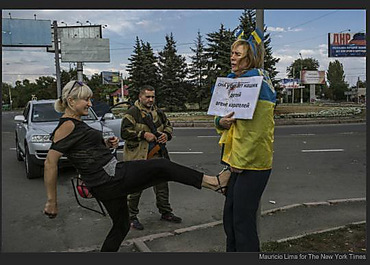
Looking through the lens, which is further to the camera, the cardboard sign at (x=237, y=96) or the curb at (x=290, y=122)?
the curb at (x=290, y=122)

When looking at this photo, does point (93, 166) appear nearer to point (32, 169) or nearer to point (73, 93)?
point (73, 93)

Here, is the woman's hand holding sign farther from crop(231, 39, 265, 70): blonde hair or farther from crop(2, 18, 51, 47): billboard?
crop(2, 18, 51, 47): billboard

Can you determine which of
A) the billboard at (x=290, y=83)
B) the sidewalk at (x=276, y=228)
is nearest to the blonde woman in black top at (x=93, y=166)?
the sidewalk at (x=276, y=228)

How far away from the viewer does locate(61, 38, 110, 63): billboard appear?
32.1m

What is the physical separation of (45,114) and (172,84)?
1144 inches

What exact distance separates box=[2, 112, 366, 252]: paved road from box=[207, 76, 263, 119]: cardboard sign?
7.82 feet

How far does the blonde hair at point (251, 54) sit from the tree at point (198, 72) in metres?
33.6

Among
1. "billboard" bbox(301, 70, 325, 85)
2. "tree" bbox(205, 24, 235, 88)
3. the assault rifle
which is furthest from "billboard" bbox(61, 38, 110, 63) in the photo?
"billboard" bbox(301, 70, 325, 85)

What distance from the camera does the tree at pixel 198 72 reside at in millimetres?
37406

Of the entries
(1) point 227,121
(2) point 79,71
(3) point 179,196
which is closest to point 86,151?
(1) point 227,121

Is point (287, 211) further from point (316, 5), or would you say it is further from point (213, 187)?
point (316, 5)

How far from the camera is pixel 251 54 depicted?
2830 millimetres

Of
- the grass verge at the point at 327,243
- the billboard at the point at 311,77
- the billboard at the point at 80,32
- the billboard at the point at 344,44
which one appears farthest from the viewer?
the billboard at the point at 311,77

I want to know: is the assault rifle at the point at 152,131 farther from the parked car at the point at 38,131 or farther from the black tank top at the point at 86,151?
the parked car at the point at 38,131
